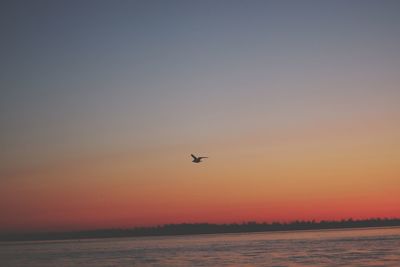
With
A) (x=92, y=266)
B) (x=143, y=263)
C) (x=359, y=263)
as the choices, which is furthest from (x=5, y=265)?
(x=359, y=263)

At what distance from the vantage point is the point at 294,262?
40.1m

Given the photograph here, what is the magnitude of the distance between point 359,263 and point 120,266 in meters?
18.5

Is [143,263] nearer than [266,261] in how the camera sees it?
No

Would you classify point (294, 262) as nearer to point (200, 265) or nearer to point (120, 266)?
point (200, 265)

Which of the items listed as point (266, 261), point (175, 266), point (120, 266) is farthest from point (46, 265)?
point (266, 261)

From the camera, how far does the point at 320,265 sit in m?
37.2

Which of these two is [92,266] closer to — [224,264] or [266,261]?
[224,264]

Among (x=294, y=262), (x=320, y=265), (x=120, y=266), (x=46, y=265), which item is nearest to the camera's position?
(x=320, y=265)

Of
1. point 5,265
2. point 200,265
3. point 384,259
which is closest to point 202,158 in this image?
point 200,265

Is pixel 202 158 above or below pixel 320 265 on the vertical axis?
above

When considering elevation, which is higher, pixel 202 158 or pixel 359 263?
pixel 202 158

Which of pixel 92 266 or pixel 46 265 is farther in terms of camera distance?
pixel 46 265

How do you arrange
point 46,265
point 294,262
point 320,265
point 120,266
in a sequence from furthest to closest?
1. point 46,265
2. point 120,266
3. point 294,262
4. point 320,265

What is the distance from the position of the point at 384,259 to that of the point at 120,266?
20.2 m
